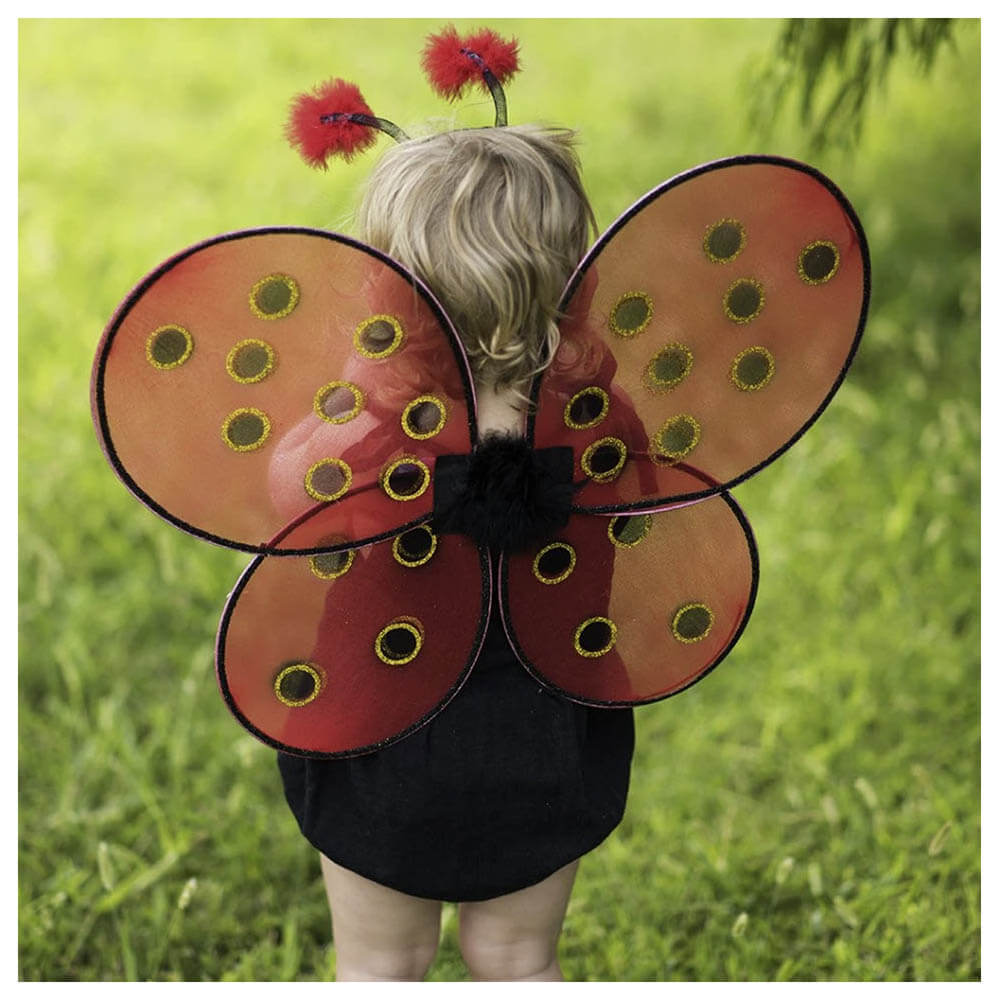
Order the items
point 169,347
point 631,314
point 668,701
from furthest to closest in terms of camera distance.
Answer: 1. point 668,701
2. point 631,314
3. point 169,347

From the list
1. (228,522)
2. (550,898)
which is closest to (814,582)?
(550,898)

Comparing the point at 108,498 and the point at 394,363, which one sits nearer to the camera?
the point at 394,363

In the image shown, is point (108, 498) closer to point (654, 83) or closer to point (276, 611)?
point (276, 611)

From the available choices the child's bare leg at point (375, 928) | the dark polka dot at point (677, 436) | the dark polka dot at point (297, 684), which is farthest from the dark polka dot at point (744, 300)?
the child's bare leg at point (375, 928)

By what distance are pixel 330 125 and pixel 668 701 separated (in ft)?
4.78

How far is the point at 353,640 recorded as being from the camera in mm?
1276

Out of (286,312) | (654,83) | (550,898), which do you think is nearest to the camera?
(286,312)

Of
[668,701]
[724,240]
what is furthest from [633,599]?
[668,701]

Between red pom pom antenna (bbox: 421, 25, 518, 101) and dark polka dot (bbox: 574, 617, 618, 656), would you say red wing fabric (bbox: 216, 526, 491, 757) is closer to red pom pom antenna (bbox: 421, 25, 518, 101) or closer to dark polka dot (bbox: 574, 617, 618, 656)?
dark polka dot (bbox: 574, 617, 618, 656)

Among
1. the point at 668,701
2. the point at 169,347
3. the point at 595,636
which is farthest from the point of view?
the point at 668,701

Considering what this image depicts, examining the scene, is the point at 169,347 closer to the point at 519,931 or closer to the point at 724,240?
the point at 724,240

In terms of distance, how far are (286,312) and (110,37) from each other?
387cm

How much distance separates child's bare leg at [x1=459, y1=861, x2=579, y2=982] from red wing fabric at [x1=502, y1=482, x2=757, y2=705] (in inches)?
10.1

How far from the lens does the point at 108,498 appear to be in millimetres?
2805
